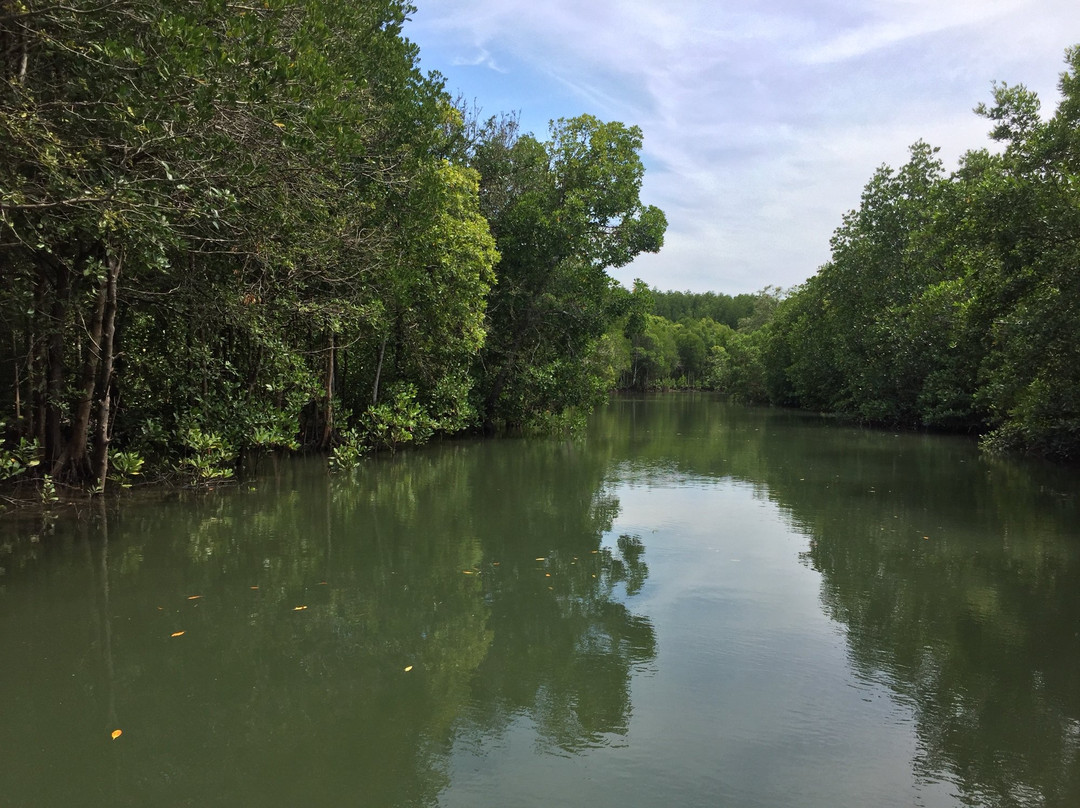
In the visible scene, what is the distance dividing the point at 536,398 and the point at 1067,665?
18450 millimetres

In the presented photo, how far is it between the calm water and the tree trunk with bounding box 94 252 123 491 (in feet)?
2.45

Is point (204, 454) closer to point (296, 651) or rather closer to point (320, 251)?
point (320, 251)

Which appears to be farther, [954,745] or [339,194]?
[339,194]

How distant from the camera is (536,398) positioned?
2281 cm

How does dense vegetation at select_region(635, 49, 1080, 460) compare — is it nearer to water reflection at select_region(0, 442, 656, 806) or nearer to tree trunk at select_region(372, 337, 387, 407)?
water reflection at select_region(0, 442, 656, 806)

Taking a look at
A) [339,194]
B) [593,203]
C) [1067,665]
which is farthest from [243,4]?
[593,203]

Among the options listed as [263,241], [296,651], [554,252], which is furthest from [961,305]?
[296,651]

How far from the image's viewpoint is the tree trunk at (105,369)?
29.3 ft

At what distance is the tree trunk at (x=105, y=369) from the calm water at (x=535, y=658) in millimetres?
746

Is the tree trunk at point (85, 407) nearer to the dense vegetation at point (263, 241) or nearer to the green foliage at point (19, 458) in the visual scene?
the dense vegetation at point (263, 241)

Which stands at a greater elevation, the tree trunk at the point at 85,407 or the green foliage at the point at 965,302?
the green foliage at the point at 965,302

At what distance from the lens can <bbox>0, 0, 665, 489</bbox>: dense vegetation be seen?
6492 millimetres

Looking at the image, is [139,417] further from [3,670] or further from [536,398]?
[536,398]

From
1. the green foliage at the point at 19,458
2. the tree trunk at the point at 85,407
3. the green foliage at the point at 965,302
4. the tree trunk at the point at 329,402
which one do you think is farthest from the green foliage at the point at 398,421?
the green foliage at the point at 965,302
